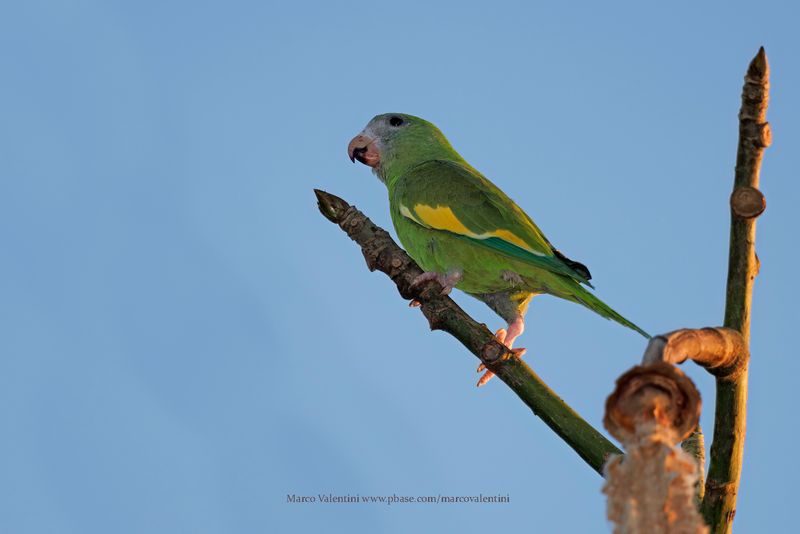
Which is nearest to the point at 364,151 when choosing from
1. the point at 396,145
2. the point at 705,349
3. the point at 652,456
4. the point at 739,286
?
the point at 396,145

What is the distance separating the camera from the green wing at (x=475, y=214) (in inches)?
238

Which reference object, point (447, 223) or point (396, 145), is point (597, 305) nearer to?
point (447, 223)

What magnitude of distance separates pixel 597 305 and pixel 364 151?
3.21 metres

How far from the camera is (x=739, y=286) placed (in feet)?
11.3

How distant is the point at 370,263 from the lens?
5.25 meters

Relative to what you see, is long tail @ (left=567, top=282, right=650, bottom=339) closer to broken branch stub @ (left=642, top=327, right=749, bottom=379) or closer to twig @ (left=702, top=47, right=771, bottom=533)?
twig @ (left=702, top=47, right=771, bottom=533)

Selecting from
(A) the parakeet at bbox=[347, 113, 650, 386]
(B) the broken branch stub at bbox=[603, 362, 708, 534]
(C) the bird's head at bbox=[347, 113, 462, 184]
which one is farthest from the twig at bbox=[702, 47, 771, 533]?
(C) the bird's head at bbox=[347, 113, 462, 184]

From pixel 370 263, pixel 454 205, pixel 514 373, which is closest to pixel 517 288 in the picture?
pixel 454 205

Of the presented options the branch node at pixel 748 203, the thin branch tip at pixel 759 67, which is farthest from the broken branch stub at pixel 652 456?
the thin branch tip at pixel 759 67

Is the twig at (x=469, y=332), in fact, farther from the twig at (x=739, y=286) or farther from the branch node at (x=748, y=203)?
the branch node at (x=748, y=203)

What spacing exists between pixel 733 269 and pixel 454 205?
320cm

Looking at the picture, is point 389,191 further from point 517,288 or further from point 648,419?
point 648,419

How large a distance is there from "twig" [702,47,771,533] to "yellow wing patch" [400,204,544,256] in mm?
2558

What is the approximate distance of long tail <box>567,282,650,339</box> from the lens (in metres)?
5.21
